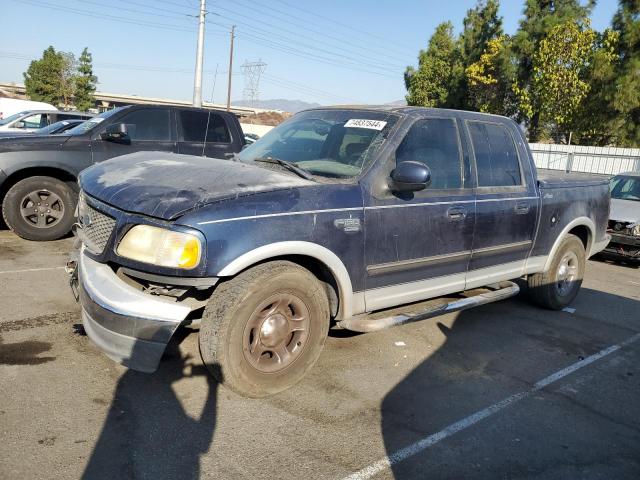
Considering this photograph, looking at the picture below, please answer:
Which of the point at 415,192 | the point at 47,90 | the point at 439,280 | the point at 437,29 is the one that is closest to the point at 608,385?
the point at 439,280

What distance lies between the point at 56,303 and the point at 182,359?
1.65 meters

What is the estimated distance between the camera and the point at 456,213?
4.20 metres

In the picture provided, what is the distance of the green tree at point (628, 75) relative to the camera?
2622 cm

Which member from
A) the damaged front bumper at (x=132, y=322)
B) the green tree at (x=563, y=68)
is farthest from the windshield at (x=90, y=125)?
the green tree at (x=563, y=68)

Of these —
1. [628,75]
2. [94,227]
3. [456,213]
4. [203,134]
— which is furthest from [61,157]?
[628,75]

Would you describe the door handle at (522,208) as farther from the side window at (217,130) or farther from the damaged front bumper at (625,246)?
the side window at (217,130)

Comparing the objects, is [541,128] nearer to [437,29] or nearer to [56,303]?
[437,29]

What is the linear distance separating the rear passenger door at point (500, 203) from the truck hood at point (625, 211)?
465cm

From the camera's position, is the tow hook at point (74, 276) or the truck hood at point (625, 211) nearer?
the tow hook at point (74, 276)

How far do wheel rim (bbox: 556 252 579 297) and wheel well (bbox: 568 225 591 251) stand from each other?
0.86ft

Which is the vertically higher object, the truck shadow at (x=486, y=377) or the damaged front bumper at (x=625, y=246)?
the damaged front bumper at (x=625, y=246)

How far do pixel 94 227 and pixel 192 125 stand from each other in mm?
4878

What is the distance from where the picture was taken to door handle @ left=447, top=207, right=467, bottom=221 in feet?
13.6

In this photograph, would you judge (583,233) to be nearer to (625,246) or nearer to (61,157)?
(625,246)
